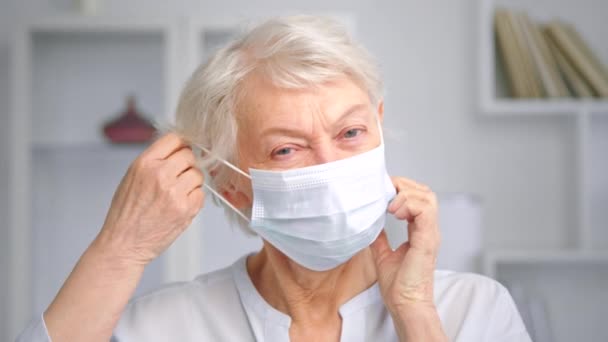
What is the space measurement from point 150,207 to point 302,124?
314 millimetres

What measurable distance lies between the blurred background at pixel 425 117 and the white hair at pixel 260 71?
1.39 meters

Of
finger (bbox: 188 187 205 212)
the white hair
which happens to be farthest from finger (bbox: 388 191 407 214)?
finger (bbox: 188 187 205 212)

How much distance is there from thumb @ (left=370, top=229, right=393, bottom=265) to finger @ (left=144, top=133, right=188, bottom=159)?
1.41 feet

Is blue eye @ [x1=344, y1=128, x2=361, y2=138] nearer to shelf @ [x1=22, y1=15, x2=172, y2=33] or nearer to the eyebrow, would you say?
the eyebrow

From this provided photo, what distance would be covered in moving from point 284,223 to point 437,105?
1.90 m

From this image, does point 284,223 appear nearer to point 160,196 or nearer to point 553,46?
point 160,196

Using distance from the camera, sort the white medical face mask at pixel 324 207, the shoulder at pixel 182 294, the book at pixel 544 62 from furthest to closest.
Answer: the book at pixel 544 62 → the shoulder at pixel 182 294 → the white medical face mask at pixel 324 207

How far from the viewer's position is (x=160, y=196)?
4.17 feet

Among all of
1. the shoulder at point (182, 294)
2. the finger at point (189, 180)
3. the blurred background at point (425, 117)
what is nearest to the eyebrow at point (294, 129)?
the finger at point (189, 180)

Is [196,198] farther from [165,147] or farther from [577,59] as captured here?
[577,59]

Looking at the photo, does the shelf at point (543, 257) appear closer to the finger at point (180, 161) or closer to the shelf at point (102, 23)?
the shelf at point (102, 23)

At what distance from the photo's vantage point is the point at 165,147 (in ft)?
4.33

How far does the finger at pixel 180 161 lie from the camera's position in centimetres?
129

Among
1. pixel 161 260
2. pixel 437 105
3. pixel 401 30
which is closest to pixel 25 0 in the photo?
pixel 161 260
